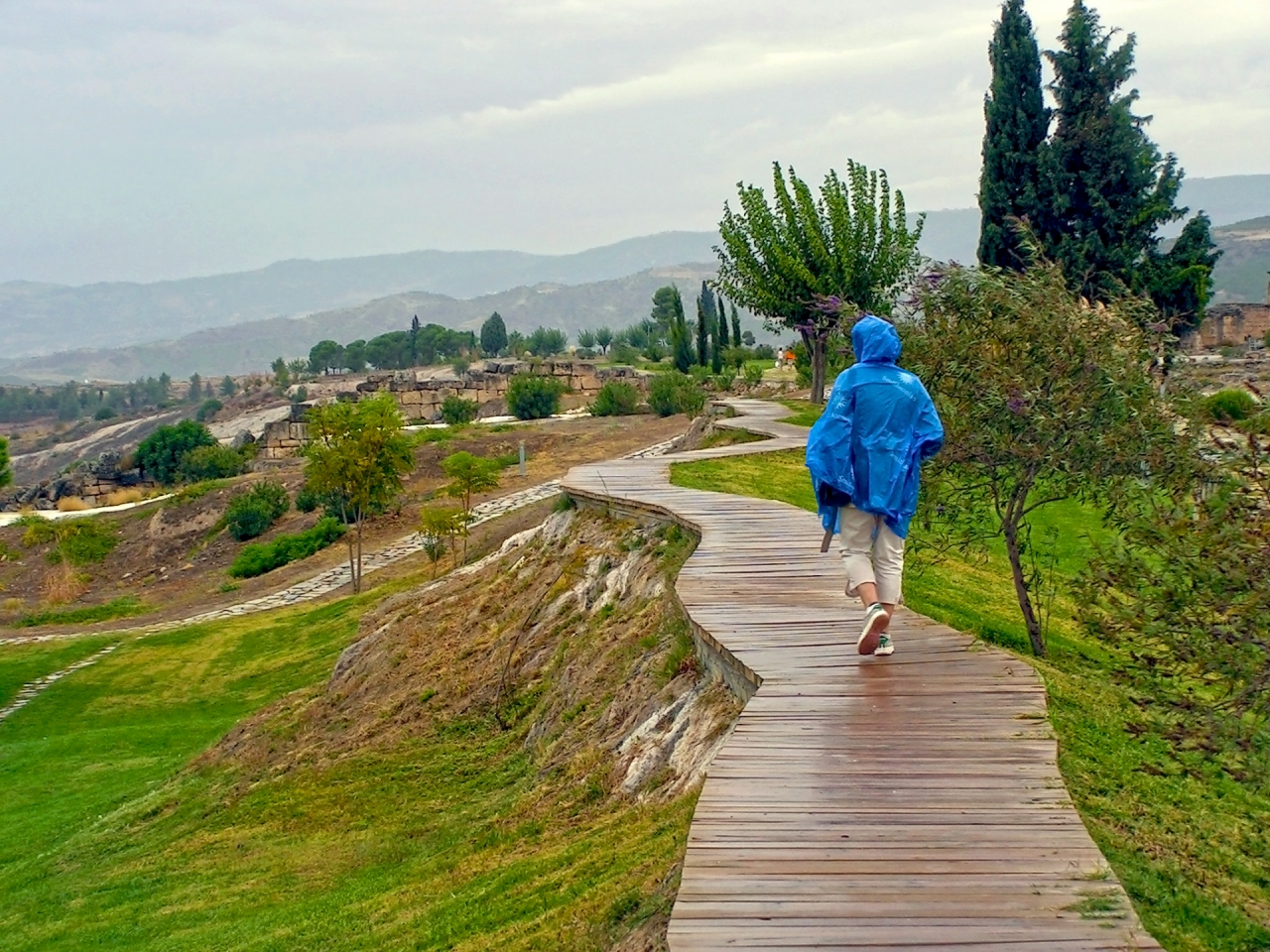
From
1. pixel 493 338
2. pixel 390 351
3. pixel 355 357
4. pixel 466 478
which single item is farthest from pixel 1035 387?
pixel 355 357

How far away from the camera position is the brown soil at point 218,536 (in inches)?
1120

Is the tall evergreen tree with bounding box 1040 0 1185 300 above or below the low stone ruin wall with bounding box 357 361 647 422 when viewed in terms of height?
above

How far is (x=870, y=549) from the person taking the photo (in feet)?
22.4

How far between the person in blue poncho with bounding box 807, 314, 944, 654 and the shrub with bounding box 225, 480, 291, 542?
28.9m

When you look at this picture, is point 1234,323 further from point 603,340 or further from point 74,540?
point 603,340

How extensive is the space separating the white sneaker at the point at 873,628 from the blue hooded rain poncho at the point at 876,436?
425mm

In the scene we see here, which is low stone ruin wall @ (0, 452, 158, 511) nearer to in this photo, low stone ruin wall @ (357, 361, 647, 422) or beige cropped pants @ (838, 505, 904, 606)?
low stone ruin wall @ (357, 361, 647, 422)

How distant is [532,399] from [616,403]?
5.22m

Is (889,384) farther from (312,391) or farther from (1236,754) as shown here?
(312,391)

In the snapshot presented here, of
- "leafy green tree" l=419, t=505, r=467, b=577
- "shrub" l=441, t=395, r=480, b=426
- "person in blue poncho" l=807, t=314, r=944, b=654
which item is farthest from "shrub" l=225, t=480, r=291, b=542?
"person in blue poncho" l=807, t=314, r=944, b=654

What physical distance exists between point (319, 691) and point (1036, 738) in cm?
1093

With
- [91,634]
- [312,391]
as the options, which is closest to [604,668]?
[91,634]

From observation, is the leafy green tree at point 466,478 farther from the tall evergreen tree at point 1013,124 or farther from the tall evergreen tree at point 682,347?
the tall evergreen tree at point 682,347

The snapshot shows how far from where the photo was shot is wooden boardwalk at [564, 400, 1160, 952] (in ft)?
12.6
